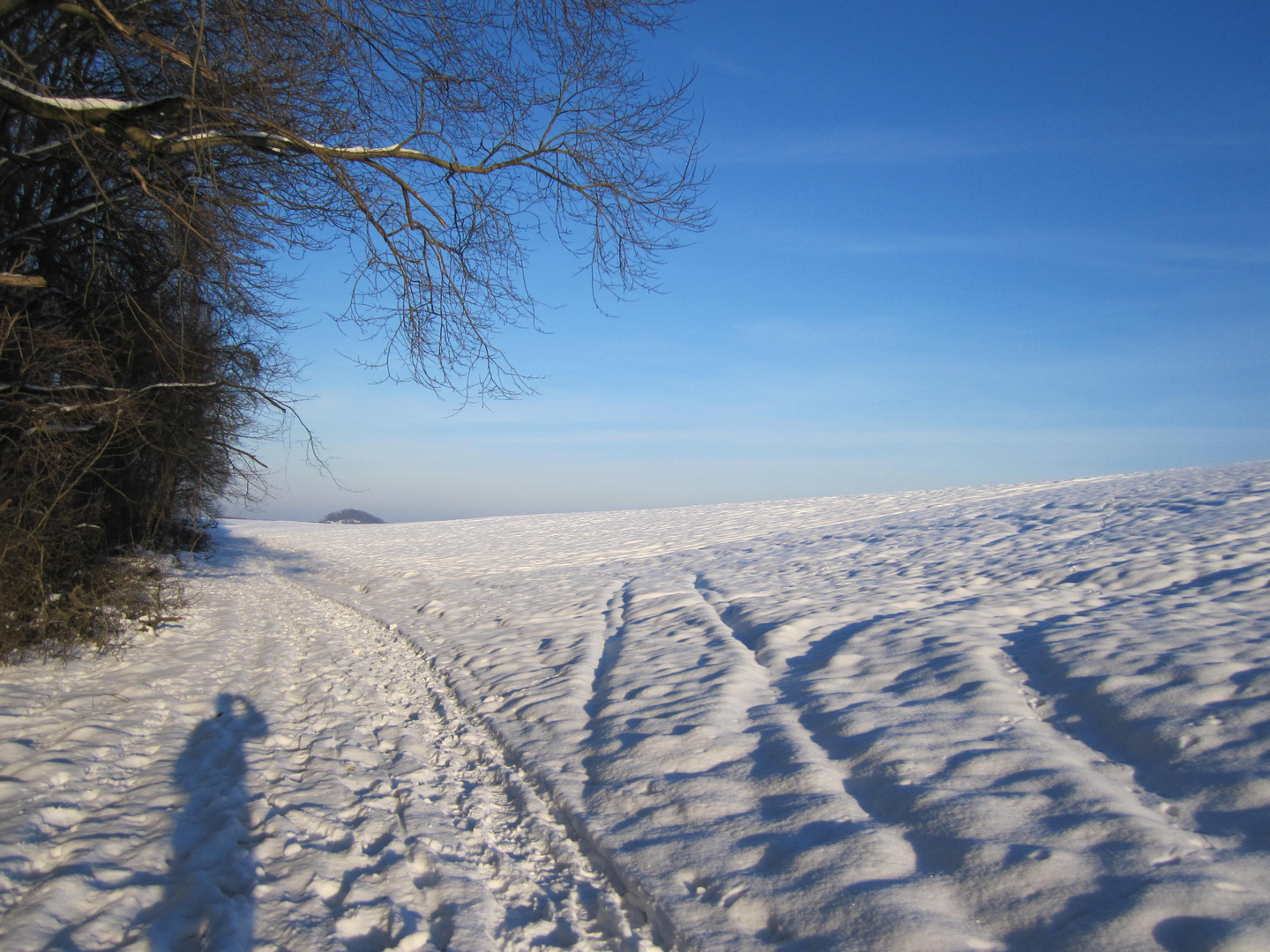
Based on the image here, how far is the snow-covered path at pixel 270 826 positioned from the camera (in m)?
2.65

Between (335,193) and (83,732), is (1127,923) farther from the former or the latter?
(335,193)

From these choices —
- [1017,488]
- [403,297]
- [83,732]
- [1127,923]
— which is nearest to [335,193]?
[403,297]

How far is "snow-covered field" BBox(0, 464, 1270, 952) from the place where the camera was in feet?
8.51

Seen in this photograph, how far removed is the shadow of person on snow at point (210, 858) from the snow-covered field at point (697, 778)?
2 centimetres

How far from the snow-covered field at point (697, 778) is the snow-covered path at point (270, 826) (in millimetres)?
20

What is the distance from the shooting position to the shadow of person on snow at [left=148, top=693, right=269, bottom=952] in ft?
8.46

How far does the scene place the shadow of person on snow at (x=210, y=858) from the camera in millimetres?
2580

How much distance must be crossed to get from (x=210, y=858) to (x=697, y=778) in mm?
2409

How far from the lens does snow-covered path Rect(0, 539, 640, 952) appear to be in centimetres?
265

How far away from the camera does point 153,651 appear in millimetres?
7078

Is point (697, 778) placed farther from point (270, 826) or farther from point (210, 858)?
point (210, 858)

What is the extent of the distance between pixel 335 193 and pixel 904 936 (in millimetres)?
5962

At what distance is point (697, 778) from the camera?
149 inches

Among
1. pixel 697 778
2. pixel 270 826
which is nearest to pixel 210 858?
pixel 270 826
